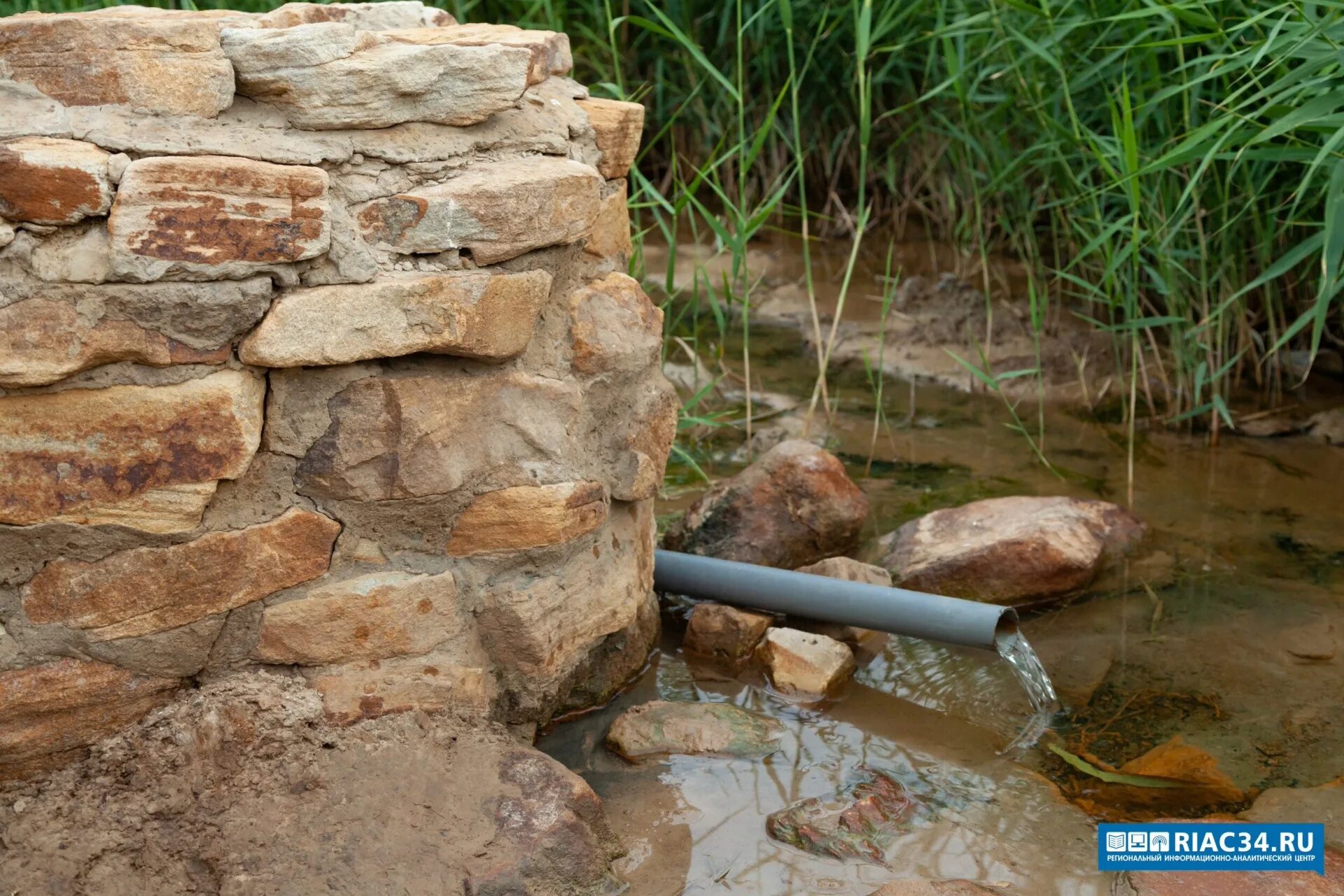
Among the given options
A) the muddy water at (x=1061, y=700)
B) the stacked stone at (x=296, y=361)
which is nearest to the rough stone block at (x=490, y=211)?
the stacked stone at (x=296, y=361)

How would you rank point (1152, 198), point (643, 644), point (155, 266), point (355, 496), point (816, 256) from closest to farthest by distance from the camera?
point (155, 266) < point (355, 496) < point (643, 644) < point (1152, 198) < point (816, 256)

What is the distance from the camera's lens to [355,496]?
1.98 m

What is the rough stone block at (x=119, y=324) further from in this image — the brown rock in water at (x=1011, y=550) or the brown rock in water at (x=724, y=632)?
the brown rock in water at (x=1011, y=550)

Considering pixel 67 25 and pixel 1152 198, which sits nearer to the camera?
pixel 67 25

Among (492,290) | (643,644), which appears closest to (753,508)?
(643,644)

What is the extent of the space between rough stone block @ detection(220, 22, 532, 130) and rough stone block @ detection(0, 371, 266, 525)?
403 millimetres

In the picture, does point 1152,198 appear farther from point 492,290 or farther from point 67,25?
point 67,25

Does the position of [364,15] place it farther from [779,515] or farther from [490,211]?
[779,515]

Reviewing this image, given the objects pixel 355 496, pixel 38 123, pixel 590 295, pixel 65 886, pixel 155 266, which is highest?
pixel 38 123

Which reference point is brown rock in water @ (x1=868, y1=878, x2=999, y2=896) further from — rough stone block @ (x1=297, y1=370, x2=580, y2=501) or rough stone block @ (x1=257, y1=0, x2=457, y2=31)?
rough stone block @ (x1=257, y1=0, x2=457, y2=31)

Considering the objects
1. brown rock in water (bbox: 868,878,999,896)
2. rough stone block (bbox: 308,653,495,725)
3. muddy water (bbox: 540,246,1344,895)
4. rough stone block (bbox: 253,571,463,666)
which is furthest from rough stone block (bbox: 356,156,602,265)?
brown rock in water (bbox: 868,878,999,896)

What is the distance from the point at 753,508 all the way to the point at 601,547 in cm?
82

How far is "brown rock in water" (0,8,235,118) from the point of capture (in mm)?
1736

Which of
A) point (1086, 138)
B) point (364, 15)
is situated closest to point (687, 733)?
point (364, 15)
